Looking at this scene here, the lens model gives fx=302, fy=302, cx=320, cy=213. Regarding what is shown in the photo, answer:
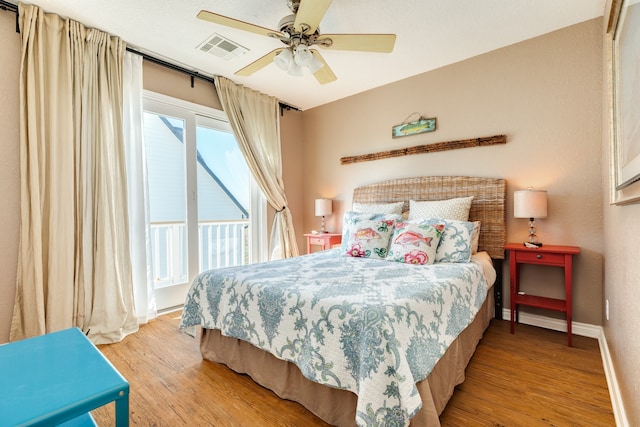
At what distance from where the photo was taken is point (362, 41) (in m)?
2.12

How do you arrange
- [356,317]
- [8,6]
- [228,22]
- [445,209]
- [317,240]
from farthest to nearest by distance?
[317,240] < [445,209] < [8,6] < [228,22] < [356,317]

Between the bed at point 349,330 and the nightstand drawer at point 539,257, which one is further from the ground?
the nightstand drawer at point 539,257

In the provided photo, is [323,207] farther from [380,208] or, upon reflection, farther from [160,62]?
[160,62]

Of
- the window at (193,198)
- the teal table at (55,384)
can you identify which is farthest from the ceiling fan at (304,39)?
the teal table at (55,384)

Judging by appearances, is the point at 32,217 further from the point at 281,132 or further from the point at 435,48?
the point at 435,48

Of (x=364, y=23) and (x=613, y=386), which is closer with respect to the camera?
(x=613, y=386)

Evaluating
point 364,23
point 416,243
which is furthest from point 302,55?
point 416,243

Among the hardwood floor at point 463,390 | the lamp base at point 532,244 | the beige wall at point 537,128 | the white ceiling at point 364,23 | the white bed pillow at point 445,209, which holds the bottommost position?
the hardwood floor at point 463,390

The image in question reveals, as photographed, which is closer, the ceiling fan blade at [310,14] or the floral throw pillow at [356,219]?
the ceiling fan blade at [310,14]

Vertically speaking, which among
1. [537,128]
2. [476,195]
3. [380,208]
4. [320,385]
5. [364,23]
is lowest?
[320,385]

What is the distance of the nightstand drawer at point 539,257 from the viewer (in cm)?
240

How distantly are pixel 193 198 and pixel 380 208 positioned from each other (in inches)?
83.9

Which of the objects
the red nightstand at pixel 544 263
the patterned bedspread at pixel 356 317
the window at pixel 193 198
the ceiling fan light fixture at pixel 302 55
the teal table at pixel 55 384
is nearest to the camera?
the teal table at pixel 55 384

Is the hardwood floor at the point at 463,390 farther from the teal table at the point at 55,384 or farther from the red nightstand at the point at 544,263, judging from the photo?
the teal table at the point at 55,384
